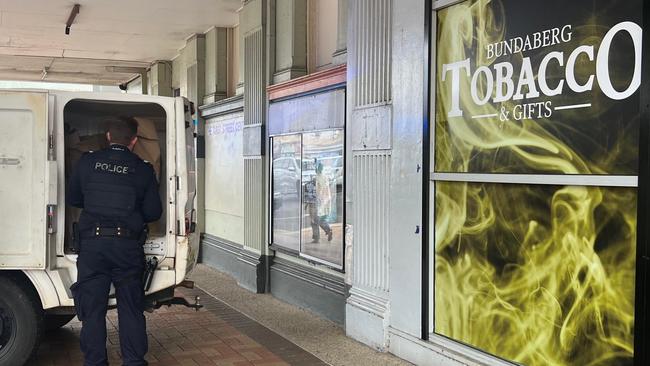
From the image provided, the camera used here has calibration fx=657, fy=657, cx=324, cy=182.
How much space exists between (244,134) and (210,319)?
2986 millimetres

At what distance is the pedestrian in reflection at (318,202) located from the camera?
23.8ft

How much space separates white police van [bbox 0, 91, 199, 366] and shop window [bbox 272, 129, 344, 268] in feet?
6.37

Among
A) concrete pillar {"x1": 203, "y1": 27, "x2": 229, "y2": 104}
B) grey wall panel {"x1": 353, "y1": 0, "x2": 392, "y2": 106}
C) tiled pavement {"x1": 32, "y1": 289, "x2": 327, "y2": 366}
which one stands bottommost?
tiled pavement {"x1": 32, "y1": 289, "x2": 327, "y2": 366}

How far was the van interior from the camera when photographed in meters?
5.78

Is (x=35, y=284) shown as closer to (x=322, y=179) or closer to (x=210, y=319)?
(x=210, y=319)

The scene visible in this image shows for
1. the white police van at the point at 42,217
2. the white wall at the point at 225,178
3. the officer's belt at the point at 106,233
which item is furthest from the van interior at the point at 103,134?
the white wall at the point at 225,178

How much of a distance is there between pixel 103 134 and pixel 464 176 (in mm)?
3257

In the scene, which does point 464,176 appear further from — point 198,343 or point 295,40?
point 295,40

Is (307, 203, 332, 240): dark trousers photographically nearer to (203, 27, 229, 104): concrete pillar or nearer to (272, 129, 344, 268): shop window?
(272, 129, 344, 268): shop window

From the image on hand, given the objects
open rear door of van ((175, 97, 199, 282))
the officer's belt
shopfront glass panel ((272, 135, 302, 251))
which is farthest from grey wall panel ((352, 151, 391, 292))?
the officer's belt

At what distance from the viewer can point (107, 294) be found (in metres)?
5.12

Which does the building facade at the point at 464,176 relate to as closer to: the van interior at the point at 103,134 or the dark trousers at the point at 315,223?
the dark trousers at the point at 315,223

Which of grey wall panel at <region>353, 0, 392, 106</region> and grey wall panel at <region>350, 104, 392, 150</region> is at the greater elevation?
grey wall panel at <region>353, 0, 392, 106</region>

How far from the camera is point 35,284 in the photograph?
5.08m
